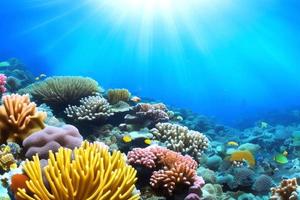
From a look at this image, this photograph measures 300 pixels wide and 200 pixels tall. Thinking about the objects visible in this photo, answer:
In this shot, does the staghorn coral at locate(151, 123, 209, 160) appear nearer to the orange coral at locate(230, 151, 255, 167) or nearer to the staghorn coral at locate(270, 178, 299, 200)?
the orange coral at locate(230, 151, 255, 167)

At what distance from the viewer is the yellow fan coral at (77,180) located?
3.04 metres

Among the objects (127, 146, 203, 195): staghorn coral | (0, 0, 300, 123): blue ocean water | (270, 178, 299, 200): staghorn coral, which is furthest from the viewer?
(0, 0, 300, 123): blue ocean water

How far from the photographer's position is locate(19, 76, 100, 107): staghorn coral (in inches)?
377

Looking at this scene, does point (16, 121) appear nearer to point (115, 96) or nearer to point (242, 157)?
point (115, 96)

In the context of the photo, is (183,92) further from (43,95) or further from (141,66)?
(43,95)

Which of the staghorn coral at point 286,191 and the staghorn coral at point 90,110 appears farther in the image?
the staghorn coral at point 90,110

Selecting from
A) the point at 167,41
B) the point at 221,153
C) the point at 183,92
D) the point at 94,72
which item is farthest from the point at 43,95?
the point at 183,92

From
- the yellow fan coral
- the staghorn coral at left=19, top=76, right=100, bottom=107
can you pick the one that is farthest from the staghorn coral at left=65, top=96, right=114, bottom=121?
the yellow fan coral

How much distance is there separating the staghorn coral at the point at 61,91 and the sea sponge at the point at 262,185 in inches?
206

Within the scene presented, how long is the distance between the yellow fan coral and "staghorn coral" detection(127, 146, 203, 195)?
1770 millimetres

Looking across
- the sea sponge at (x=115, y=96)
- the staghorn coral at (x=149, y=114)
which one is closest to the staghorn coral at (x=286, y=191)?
the staghorn coral at (x=149, y=114)

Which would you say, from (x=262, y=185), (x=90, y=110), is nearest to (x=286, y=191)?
(x=262, y=185)

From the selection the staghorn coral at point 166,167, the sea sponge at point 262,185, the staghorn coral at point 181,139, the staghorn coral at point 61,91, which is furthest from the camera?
the staghorn coral at point 61,91

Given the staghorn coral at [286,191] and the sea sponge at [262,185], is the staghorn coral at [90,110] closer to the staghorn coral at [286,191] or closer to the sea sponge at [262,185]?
the sea sponge at [262,185]
